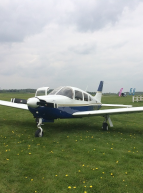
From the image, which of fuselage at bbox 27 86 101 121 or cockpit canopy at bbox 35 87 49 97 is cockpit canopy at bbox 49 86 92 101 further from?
cockpit canopy at bbox 35 87 49 97

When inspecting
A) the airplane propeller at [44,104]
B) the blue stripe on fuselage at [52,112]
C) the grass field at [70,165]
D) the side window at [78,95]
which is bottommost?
the grass field at [70,165]

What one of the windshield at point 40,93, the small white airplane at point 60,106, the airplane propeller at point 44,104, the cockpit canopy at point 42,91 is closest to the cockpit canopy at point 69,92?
the small white airplane at point 60,106

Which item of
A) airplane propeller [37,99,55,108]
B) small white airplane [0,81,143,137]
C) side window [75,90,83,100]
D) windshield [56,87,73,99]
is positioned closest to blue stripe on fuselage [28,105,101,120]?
small white airplane [0,81,143,137]

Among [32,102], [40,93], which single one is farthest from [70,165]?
[40,93]

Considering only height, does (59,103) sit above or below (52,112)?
above

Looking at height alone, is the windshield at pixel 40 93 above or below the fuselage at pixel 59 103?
above

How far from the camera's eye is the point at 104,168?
444 centimetres

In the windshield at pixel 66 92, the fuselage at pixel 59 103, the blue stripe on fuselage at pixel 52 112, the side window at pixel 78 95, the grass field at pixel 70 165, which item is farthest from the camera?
the side window at pixel 78 95

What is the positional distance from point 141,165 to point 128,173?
2.41 feet

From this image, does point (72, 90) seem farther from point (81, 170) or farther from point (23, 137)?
point (81, 170)

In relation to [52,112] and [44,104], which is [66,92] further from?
[44,104]

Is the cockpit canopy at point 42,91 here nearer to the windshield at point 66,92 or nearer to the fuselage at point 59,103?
the fuselage at point 59,103

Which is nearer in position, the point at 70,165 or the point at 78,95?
the point at 70,165

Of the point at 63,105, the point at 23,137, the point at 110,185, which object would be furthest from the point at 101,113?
the point at 110,185
